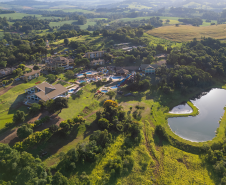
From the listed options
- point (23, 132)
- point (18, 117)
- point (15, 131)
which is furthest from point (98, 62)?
point (23, 132)

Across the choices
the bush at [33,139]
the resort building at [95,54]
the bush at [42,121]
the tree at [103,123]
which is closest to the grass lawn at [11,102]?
the bush at [42,121]

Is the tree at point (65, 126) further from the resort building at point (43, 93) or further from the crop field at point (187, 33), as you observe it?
the crop field at point (187, 33)

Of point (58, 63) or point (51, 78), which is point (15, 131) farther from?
point (58, 63)

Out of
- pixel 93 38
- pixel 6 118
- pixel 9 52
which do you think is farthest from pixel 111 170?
pixel 93 38

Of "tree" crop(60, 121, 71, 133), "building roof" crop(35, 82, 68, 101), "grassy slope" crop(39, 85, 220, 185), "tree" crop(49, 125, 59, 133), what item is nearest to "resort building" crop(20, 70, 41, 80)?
"building roof" crop(35, 82, 68, 101)

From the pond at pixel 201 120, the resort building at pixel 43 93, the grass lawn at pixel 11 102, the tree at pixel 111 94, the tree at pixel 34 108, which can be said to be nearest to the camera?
the grass lawn at pixel 11 102

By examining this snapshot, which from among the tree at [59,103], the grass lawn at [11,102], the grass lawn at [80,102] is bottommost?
the grass lawn at [80,102]

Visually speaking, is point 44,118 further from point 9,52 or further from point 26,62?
point 9,52
